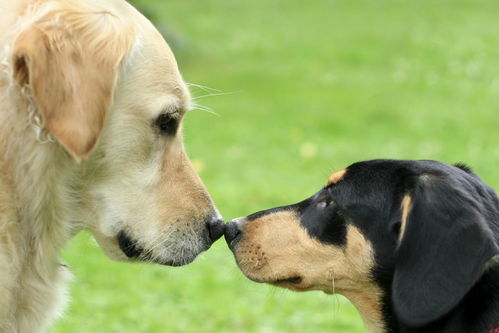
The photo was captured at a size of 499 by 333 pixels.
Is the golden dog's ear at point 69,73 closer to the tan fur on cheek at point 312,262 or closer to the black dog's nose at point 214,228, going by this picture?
the black dog's nose at point 214,228

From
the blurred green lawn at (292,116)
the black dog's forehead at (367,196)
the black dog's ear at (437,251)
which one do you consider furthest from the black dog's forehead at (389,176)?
the blurred green lawn at (292,116)

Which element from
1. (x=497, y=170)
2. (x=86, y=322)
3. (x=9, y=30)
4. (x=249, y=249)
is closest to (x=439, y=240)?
(x=249, y=249)

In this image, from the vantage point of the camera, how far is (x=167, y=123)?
13.6ft

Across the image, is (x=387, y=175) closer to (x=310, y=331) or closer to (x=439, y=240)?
(x=439, y=240)

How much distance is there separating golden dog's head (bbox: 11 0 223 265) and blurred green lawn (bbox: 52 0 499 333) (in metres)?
0.48

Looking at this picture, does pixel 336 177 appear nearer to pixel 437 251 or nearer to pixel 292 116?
pixel 437 251

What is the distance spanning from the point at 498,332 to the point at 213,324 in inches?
163

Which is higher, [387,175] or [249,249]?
[387,175]

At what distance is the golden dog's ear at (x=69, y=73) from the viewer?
3.46 metres

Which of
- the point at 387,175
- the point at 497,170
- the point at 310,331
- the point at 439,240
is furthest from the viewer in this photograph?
the point at 497,170

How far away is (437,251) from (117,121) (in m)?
1.52

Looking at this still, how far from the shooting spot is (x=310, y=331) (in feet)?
25.0

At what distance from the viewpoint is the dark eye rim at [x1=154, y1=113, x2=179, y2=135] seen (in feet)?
13.4

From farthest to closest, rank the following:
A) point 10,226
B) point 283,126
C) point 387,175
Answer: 1. point 283,126
2. point 387,175
3. point 10,226
